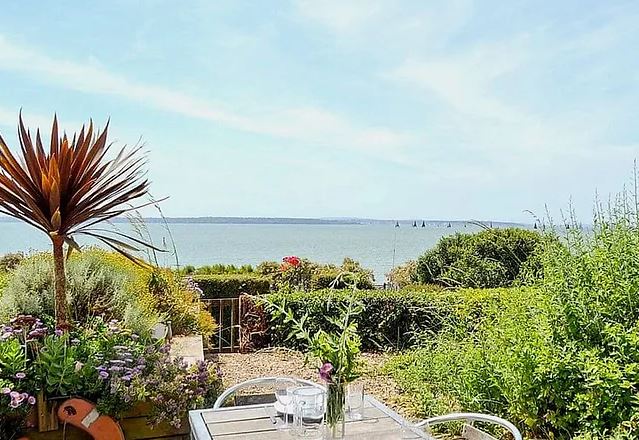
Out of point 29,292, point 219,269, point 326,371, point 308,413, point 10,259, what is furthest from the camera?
point 219,269

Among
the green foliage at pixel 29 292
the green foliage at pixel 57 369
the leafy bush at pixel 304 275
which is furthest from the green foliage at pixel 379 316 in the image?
the green foliage at pixel 57 369

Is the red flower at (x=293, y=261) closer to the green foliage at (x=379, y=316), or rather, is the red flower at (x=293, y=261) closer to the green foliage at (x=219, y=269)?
the green foliage at (x=219, y=269)

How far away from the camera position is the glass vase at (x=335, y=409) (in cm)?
187

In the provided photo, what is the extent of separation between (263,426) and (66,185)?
203 centimetres

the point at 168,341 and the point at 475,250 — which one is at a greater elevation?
the point at 475,250

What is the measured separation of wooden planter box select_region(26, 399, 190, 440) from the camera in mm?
2973

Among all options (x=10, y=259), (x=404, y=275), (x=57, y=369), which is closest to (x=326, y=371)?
(x=57, y=369)

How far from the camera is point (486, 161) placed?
13039 mm

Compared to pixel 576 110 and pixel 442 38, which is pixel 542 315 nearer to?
pixel 442 38

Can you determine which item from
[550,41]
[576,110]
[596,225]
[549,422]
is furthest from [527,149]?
[549,422]

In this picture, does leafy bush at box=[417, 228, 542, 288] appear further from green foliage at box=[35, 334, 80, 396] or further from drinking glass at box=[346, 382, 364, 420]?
drinking glass at box=[346, 382, 364, 420]

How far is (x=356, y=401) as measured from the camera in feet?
7.11

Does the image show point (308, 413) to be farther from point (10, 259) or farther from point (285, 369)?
point (10, 259)

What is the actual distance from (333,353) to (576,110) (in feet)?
25.7
